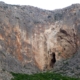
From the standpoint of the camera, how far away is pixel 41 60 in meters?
46.2

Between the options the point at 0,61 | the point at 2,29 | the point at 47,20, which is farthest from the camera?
the point at 47,20

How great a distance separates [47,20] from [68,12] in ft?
13.0

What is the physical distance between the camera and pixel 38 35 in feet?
155

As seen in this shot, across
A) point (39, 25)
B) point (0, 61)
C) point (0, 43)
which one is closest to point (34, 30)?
point (39, 25)

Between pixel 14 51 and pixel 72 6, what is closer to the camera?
pixel 14 51

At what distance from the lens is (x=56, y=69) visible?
4041 centimetres

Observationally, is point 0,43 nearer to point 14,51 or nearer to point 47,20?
point 14,51

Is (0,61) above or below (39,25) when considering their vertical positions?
below

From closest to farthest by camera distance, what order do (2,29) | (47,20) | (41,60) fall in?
1. (2,29)
2. (41,60)
3. (47,20)

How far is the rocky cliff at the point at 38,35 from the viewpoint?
43094mm

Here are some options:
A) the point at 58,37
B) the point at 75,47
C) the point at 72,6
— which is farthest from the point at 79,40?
the point at 72,6

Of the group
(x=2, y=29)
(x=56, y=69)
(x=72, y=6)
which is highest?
(x=72, y=6)

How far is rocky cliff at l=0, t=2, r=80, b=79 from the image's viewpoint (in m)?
43.1

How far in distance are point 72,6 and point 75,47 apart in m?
8.04
